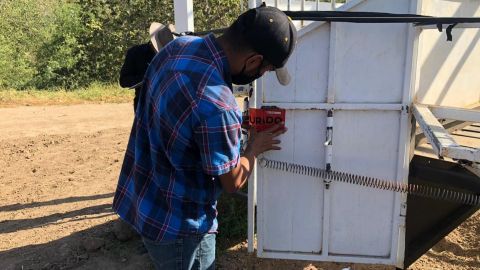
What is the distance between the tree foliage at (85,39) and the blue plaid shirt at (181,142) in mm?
11841

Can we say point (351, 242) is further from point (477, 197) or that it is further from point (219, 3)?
point (219, 3)

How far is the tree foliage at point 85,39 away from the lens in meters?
13.4

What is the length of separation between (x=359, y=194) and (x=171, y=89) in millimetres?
1564

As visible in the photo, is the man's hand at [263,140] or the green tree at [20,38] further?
the green tree at [20,38]

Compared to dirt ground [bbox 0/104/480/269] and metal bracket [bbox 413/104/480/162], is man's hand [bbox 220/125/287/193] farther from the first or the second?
dirt ground [bbox 0/104/480/269]

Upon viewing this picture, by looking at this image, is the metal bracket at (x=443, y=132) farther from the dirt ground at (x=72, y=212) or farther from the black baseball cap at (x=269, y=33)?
the dirt ground at (x=72, y=212)

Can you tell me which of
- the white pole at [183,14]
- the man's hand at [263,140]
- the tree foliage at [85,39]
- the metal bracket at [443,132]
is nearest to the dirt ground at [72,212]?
the man's hand at [263,140]

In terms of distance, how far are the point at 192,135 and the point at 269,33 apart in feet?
1.47

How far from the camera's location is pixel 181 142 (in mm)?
1695

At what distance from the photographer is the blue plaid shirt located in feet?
5.33

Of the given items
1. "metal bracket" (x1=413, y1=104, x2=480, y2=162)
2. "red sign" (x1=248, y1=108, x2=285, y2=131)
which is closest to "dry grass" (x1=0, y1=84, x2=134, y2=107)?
"red sign" (x1=248, y1=108, x2=285, y2=131)

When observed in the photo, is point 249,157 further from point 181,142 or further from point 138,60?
point 138,60

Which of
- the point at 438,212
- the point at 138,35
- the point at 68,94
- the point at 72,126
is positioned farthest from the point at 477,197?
the point at 138,35

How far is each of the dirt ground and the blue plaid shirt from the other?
1.85m
